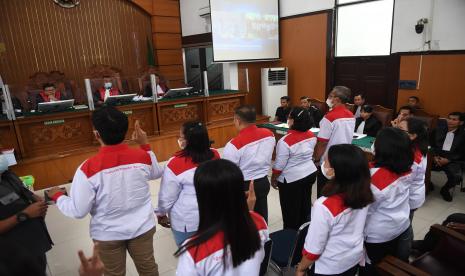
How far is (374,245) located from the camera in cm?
173

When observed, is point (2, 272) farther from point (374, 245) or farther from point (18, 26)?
point (18, 26)

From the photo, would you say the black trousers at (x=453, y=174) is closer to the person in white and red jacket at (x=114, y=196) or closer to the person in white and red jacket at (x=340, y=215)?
the person in white and red jacket at (x=340, y=215)

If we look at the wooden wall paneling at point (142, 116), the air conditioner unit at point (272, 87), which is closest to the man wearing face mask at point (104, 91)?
the wooden wall paneling at point (142, 116)

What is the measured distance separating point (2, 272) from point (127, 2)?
7384 millimetres

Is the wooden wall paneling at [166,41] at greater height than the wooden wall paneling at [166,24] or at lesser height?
lesser

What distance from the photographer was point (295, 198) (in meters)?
2.54

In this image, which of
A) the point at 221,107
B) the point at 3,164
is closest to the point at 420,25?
the point at 221,107

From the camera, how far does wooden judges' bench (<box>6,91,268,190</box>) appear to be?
4.14 m

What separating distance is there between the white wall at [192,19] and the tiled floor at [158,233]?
4.93 m

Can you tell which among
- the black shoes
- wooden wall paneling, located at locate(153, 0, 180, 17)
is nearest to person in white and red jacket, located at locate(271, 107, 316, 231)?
the black shoes

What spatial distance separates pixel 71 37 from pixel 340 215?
677 centimetres

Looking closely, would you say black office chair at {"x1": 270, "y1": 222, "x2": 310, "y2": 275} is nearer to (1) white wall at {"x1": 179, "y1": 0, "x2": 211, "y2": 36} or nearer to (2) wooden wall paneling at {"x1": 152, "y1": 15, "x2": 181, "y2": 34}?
(1) white wall at {"x1": 179, "y1": 0, "x2": 211, "y2": 36}

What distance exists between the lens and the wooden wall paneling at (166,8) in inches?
285

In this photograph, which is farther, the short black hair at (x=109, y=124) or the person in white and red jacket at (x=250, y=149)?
the person in white and red jacket at (x=250, y=149)
